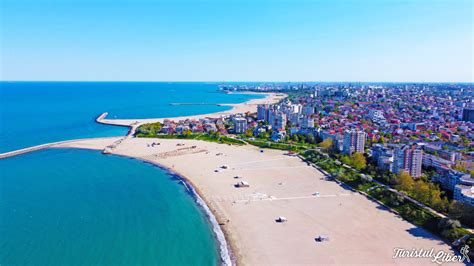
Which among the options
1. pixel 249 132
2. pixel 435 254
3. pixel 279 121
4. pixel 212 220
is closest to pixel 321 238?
pixel 435 254

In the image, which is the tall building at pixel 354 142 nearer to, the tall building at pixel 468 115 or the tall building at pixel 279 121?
the tall building at pixel 279 121

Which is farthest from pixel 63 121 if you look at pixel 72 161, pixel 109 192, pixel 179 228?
pixel 179 228

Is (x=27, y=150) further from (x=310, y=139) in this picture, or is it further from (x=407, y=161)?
(x=407, y=161)

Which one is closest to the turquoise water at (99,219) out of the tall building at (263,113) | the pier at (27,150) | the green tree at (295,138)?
the pier at (27,150)

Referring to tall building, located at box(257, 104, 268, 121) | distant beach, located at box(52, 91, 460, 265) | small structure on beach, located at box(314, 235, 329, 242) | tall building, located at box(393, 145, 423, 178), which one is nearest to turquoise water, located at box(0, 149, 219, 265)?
distant beach, located at box(52, 91, 460, 265)

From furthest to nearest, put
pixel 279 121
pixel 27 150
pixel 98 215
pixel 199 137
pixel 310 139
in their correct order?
pixel 279 121 < pixel 199 137 < pixel 310 139 < pixel 27 150 < pixel 98 215

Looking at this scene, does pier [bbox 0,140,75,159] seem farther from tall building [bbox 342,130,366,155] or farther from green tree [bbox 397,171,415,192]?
green tree [bbox 397,171,415,192]
